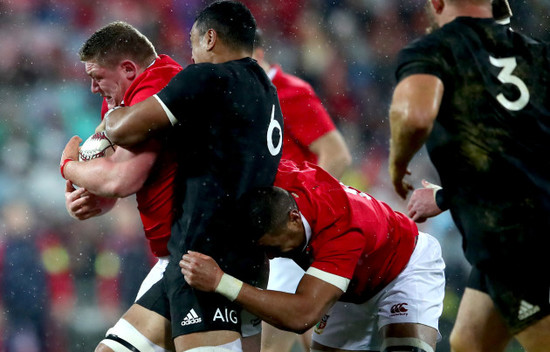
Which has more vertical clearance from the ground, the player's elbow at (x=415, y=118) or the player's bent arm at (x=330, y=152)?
the player's elbow at (x=415, y=118)

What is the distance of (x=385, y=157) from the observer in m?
8.09

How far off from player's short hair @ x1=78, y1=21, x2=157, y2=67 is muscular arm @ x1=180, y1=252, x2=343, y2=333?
3.66 ft

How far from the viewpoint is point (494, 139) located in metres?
2.50

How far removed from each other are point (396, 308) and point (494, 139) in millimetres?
1380

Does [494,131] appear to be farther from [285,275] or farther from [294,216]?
[285,275]

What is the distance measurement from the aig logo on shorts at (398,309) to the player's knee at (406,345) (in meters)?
0.13

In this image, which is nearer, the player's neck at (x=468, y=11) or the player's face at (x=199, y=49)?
the player's neck at (x=468, y=11)

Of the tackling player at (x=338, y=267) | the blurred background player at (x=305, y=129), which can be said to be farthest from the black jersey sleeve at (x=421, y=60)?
the blurred background player at (x=305, y=129)

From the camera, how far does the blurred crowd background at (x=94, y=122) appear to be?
254 inches

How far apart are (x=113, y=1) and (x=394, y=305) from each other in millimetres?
6072

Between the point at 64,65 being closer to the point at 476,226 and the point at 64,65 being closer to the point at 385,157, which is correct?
the point at 385,157

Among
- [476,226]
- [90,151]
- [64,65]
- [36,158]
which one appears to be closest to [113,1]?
[64,65]

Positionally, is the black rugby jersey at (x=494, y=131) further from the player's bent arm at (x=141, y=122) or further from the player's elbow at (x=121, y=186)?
the player's elbow at (x=121, y=186)

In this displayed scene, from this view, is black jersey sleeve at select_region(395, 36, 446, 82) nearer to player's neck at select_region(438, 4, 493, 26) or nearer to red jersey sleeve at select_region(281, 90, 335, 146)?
player's neck at select_region(438, 4, 493, 26)
